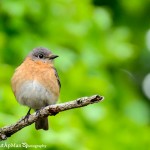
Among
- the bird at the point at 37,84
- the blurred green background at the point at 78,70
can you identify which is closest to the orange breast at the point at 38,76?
the bird at the point at 37,84

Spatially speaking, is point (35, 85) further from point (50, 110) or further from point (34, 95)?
point (50, 110)

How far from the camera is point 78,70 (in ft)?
38.5

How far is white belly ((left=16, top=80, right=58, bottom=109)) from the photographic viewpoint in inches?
354

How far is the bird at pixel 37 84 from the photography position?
9.05 meters

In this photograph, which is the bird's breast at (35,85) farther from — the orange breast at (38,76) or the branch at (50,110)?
the branch at (50,110)

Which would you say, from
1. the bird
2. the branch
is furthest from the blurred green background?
the branch

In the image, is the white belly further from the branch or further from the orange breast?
the branch

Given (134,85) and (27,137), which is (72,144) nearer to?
(27,137)

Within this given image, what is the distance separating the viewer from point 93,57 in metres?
12.1

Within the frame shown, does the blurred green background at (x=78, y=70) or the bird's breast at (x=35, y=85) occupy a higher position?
the blurred green background at (x=78, y=70)

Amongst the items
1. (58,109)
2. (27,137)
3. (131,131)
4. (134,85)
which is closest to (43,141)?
(27,137)

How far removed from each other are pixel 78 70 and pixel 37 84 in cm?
265

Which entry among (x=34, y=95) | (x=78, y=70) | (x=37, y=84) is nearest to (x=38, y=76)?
(x=37, y=84)

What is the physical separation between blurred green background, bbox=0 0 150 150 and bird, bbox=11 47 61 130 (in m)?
1.09
